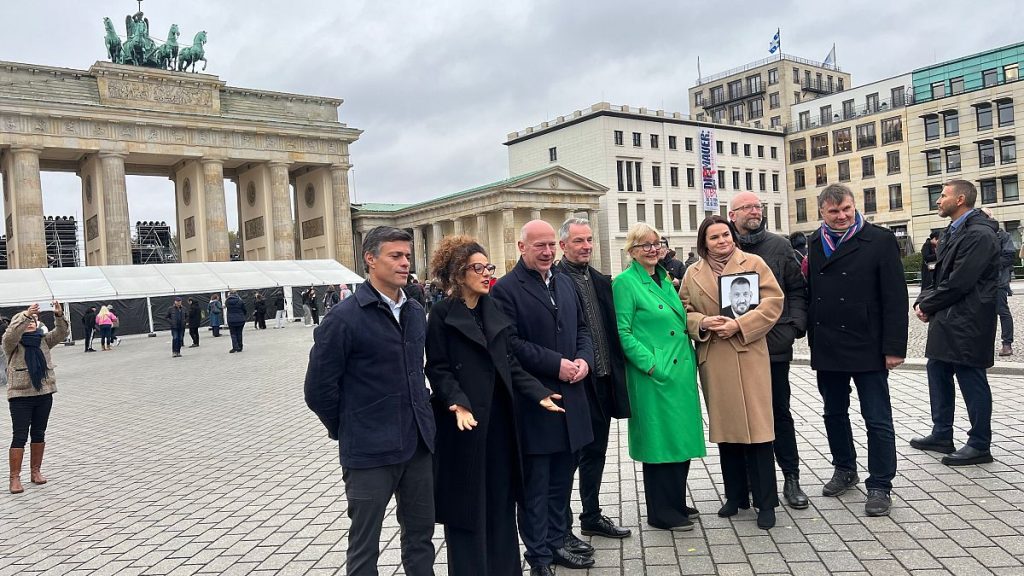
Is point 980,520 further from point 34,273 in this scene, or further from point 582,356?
point 34,273

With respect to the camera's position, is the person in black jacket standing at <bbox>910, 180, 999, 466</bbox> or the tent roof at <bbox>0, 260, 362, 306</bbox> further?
the tent roof at <bbox>0, 260, 362, 306</bbox>

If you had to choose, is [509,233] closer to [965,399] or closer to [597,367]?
[965,399]

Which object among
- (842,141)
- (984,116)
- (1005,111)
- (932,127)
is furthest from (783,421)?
(842,141)

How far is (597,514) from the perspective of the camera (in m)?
4.90

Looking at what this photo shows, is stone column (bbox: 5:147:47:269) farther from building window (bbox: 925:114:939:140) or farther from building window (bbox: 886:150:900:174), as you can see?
building window (bbox: 925:114:939:140)

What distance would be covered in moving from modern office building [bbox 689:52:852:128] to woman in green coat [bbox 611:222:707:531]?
248 feet

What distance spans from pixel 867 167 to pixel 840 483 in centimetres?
7101

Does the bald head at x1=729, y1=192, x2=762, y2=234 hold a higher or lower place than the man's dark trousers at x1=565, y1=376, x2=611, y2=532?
higher

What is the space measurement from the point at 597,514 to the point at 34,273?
125 ft

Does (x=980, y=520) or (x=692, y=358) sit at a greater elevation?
(x=692, y=358)

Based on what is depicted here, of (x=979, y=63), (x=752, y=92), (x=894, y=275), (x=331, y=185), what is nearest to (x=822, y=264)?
(x=894, y=275)

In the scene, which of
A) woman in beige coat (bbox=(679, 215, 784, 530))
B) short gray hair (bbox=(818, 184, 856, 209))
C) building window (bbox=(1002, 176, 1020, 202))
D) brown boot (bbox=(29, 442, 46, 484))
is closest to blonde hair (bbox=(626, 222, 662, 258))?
woman in beige coat (bbox=(679, 215, 784, 530))

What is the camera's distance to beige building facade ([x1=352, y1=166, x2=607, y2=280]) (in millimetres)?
57312

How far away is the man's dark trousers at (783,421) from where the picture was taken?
5.24 m
